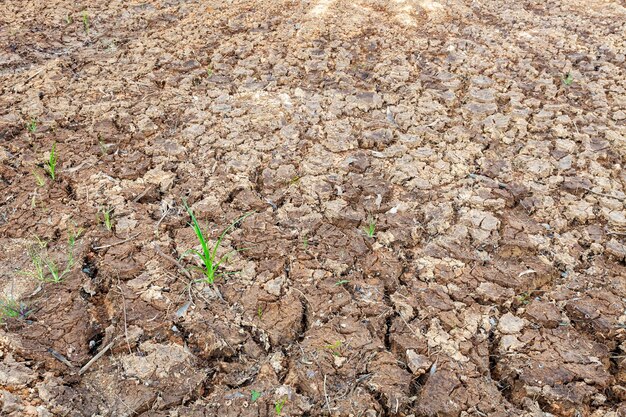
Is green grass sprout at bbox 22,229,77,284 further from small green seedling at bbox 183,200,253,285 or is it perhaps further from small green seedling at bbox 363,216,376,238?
small green seedling at bbox 363,216,376,238

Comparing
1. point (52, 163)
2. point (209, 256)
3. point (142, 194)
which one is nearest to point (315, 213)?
point (209, 256)

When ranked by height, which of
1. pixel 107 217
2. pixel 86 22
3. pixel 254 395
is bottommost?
pixel 254 395

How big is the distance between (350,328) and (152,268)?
0.73 m

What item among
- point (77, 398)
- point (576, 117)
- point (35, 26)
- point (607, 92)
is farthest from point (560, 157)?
point (35, 26)

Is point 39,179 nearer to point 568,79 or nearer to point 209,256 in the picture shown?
point 209,256

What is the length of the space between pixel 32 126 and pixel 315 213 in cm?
145

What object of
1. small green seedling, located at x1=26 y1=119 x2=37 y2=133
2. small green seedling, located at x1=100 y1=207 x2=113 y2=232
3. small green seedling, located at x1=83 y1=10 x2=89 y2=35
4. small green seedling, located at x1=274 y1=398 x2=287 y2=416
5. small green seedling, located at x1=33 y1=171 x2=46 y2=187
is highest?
small green seedling, located at x1=83 y1=10 x2=89 y2=35

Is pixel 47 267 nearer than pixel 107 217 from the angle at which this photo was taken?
Yes

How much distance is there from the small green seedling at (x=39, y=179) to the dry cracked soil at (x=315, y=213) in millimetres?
15

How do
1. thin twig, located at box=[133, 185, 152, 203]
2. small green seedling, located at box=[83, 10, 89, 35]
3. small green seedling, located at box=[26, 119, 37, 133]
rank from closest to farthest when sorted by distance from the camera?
thin twig, located at box=[133, 185, 152, 203] < small green seedling, located at box=[26, 119, 37, 133] < small green seedling, located at box=[83, 10, 89, 35]

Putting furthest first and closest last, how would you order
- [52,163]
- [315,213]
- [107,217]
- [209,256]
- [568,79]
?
1. [568,79]
2. [52,163]
3. [315,213]
4. [107,217]
5. [209,256]

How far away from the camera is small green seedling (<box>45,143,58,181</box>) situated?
231 cm

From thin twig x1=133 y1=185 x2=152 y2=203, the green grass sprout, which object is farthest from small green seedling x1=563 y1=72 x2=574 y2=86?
the green grass sprout

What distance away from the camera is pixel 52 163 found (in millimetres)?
2322
